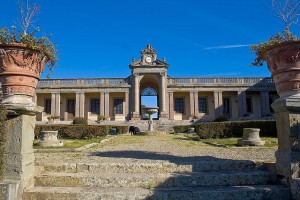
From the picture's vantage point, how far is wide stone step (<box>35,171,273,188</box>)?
4.26m

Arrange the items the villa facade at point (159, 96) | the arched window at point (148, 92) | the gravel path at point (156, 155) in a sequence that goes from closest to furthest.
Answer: the gravel path at point (156, 155), the villa facade at point (159, 96), the arched window at point (148, 92)

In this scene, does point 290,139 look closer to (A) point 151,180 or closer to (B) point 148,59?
(A) point 151,180

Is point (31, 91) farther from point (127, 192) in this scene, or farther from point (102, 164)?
point (127, 192)

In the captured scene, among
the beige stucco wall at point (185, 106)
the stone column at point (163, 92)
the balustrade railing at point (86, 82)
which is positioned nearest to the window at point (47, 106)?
the balustrade railing at point (86, 82)

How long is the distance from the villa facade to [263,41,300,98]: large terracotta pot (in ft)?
86.1

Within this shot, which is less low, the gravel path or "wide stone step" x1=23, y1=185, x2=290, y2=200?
the gravel path

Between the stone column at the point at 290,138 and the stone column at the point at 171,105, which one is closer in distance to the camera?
the stone column at the point at 290,138

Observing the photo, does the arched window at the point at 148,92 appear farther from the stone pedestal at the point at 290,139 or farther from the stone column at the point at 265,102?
the stone pedestal at the point at 290,139

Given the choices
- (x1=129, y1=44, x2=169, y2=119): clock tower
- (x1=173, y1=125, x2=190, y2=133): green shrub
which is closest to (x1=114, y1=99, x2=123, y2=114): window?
(x1=129, y1=44, x2=169, y2=119): clock tower

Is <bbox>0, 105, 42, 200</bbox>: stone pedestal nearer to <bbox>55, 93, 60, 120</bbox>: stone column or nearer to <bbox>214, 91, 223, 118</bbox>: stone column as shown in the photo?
<bbox>55, 93, 60, 120</bbox>: stone column

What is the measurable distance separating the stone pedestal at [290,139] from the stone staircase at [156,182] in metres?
0.27

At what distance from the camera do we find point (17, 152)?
13.0 ft

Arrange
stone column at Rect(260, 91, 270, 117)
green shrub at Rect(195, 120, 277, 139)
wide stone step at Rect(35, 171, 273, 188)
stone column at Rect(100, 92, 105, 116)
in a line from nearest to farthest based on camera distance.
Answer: wide stone step at Rect(35, 171, 273, 188) → green shrub at Rect(195, 120, 277, 139) → stone column at Rect(260, 91, 270, 117) → stone column at Rect(100, 92, 105, 116)

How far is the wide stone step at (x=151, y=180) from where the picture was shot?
426 centimetres
